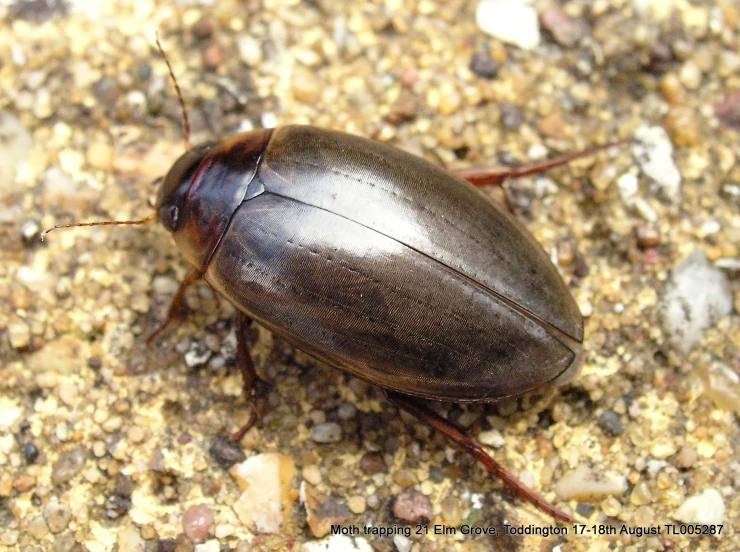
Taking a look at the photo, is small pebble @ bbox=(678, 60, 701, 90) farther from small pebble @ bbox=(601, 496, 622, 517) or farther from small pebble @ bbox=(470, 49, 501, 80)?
small pebble @ bbox=(601, 496, 622, 517)

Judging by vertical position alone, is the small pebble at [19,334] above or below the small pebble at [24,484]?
above

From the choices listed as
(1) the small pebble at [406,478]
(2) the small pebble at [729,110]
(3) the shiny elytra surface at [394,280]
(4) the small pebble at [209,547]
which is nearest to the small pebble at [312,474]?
Answer: (1) the small pebble at [406,478]

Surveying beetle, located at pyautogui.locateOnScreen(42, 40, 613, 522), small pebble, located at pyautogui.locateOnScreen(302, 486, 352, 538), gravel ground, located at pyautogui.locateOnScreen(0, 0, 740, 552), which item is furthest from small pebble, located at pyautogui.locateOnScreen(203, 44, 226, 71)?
small pebble, located at pyautogui.locateOnScreen(302, 486, 352, 538)

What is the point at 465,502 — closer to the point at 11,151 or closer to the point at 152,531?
the point at 152,531

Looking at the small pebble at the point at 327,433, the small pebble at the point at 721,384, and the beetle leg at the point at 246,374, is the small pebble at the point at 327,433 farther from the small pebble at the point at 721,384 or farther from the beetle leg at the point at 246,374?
the small pebble at the point at 721,384

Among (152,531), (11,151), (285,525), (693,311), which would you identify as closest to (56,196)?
(11,151)

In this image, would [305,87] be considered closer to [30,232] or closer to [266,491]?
[30,232]
